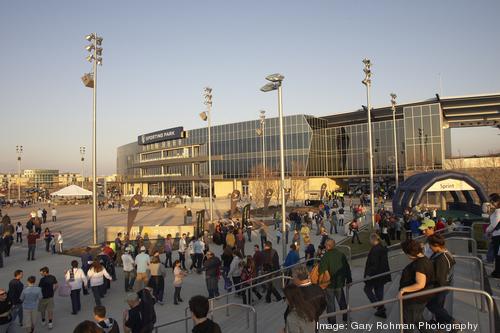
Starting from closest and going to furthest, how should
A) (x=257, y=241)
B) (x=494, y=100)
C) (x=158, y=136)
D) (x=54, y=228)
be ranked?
(x=257, y=241), (x=54, y=228), (x=494, y=100), (x=158, y=136)

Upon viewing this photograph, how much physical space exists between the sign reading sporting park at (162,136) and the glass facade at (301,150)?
1.54 m

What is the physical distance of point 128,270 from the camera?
12.1 meters

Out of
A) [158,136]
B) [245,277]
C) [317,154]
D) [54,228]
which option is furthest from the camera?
[158,136]

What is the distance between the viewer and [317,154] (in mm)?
68875

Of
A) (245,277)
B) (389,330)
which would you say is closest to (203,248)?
(245,277)

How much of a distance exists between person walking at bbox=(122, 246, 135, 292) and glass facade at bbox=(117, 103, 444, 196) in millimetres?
43168

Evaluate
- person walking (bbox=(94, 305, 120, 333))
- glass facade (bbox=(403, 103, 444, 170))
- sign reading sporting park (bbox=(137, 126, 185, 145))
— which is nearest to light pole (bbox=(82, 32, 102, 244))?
person walking (bbox=(94, 305, 120, 333))

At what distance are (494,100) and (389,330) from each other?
59.2m

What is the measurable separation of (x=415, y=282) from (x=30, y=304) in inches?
333

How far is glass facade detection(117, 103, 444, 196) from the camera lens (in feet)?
185

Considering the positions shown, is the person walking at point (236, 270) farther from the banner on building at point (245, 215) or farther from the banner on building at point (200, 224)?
the banner on building at point (245, 215)

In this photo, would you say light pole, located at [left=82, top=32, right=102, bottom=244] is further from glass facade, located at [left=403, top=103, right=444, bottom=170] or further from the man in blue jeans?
glass facade, located at [left=403, top=103, right=444, bottom=170]

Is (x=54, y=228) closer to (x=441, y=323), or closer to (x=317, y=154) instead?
(x=441, y=323)

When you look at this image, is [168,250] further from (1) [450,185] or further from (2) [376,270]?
(1) [450,185]
